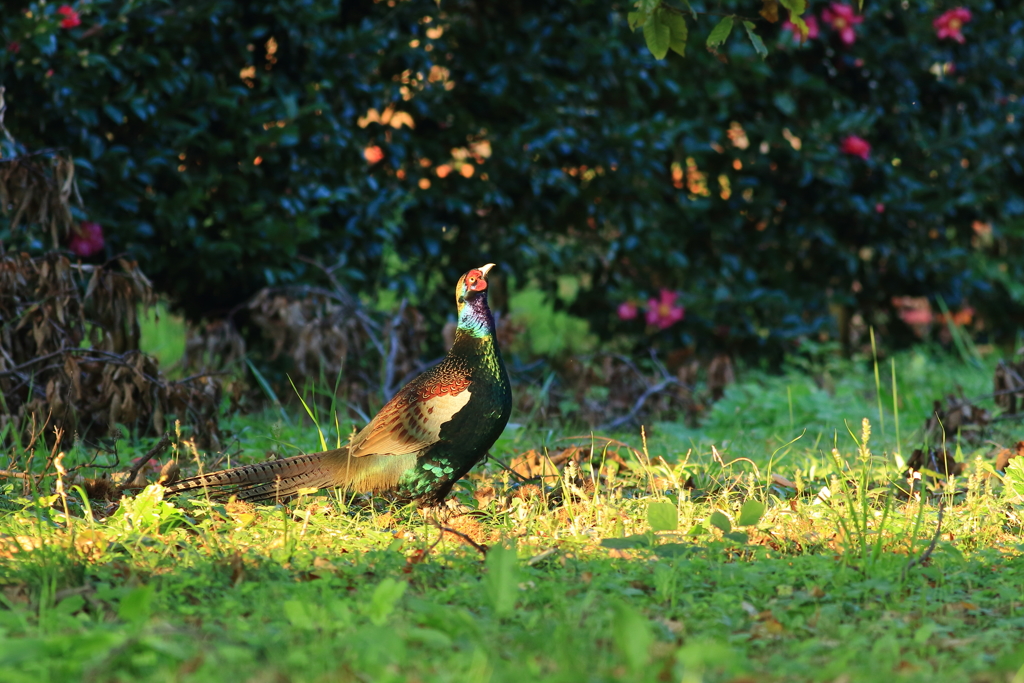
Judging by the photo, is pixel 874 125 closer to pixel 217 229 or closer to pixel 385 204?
pixel 385 204

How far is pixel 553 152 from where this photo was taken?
635cm

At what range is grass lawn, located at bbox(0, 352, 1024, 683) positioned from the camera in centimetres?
218

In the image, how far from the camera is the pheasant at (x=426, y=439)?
3344mm

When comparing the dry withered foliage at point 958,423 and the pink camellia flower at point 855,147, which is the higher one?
the pink camellia flower at point 855,147

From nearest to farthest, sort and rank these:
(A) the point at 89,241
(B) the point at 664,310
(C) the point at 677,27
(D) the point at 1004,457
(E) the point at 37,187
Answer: (C) the point at 677,27 → (D) the point at 1004,457 → (E) the point at 37,187 → (A) the point at 89,241 → (B) the point at 664,310

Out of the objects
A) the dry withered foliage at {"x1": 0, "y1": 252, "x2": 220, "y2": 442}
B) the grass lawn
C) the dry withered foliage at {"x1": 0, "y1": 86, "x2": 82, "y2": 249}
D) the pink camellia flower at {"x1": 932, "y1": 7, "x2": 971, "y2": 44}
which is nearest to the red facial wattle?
the grass lawn

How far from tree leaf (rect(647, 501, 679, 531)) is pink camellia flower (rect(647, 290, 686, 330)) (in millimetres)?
3804

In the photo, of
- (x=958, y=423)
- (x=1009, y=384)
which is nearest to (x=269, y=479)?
(x=958, y=423)

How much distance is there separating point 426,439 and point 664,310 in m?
3.66

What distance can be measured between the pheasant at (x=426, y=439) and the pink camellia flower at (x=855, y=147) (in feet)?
14.3

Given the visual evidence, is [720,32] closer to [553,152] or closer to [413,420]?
[413,420]

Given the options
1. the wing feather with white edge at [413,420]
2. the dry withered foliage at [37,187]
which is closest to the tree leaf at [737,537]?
the wing feather with white edge at [413,420]

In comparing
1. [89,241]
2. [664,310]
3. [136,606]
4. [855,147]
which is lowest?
[136,606]

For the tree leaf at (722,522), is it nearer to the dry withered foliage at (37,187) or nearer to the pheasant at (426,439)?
the pheasant at (426,439)
